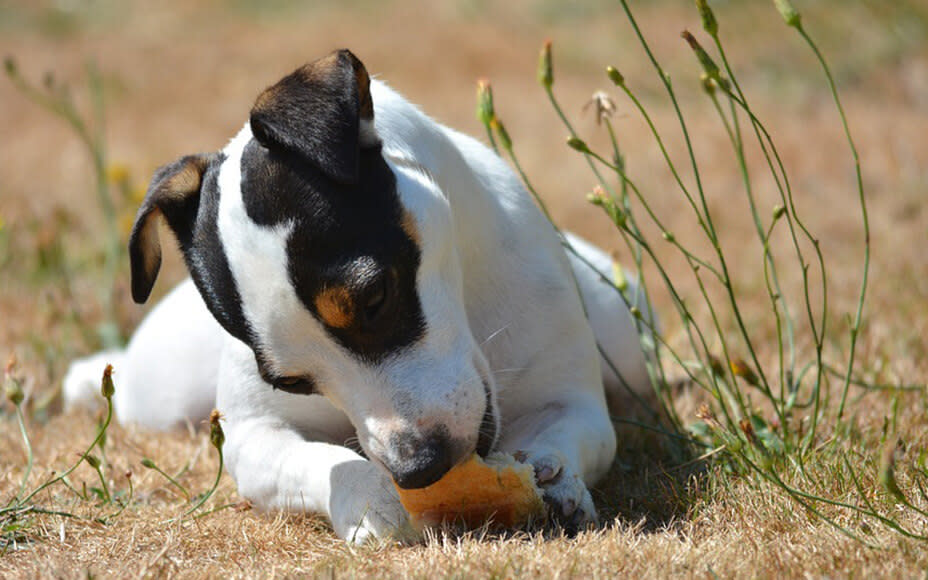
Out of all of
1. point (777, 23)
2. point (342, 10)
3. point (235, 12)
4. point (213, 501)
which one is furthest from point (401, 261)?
point (235, 12)

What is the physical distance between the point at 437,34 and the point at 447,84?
1441mm

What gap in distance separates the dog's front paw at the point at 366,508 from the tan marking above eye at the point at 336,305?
455mm

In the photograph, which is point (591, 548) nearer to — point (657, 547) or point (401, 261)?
point (657, 547)

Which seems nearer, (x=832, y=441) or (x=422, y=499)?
(x=422, y=499)

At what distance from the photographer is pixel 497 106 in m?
8.24

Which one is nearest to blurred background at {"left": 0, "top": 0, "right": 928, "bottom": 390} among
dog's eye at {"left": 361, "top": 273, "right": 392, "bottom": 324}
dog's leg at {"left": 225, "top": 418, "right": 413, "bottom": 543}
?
dog's leg at {"left": 225, "top": 418, "right": 413, "bottom": 543}

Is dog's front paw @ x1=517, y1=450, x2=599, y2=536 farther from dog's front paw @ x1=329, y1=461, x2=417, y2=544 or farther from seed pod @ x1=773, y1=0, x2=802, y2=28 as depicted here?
seed pod @ x1=773, y1=0, x2=802, y2=28

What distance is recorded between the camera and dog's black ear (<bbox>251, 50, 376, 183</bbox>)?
92.3 inches

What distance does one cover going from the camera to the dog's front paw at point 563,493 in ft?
8.46

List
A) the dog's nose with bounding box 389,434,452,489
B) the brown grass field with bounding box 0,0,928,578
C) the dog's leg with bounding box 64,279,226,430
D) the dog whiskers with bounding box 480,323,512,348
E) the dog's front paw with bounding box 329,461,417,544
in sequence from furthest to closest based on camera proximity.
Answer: the dog's leg with bounding box 64,279,226,430
the dog whiskers with bounding box 480,323,512,348
the dog's front paw with bounding box 329,461,417,544
the brown grass field with bounding box 0,0,928,578
the dog's nose with bounding box 389,434,452,489

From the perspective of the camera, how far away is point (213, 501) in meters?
3.07

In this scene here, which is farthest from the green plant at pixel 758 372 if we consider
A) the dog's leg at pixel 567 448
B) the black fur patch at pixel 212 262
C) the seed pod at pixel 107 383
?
the seed pod at pixel 107 383

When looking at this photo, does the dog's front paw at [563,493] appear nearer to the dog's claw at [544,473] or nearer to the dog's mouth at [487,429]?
the dog's claw at [544,473]

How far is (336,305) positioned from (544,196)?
430 centimetres
